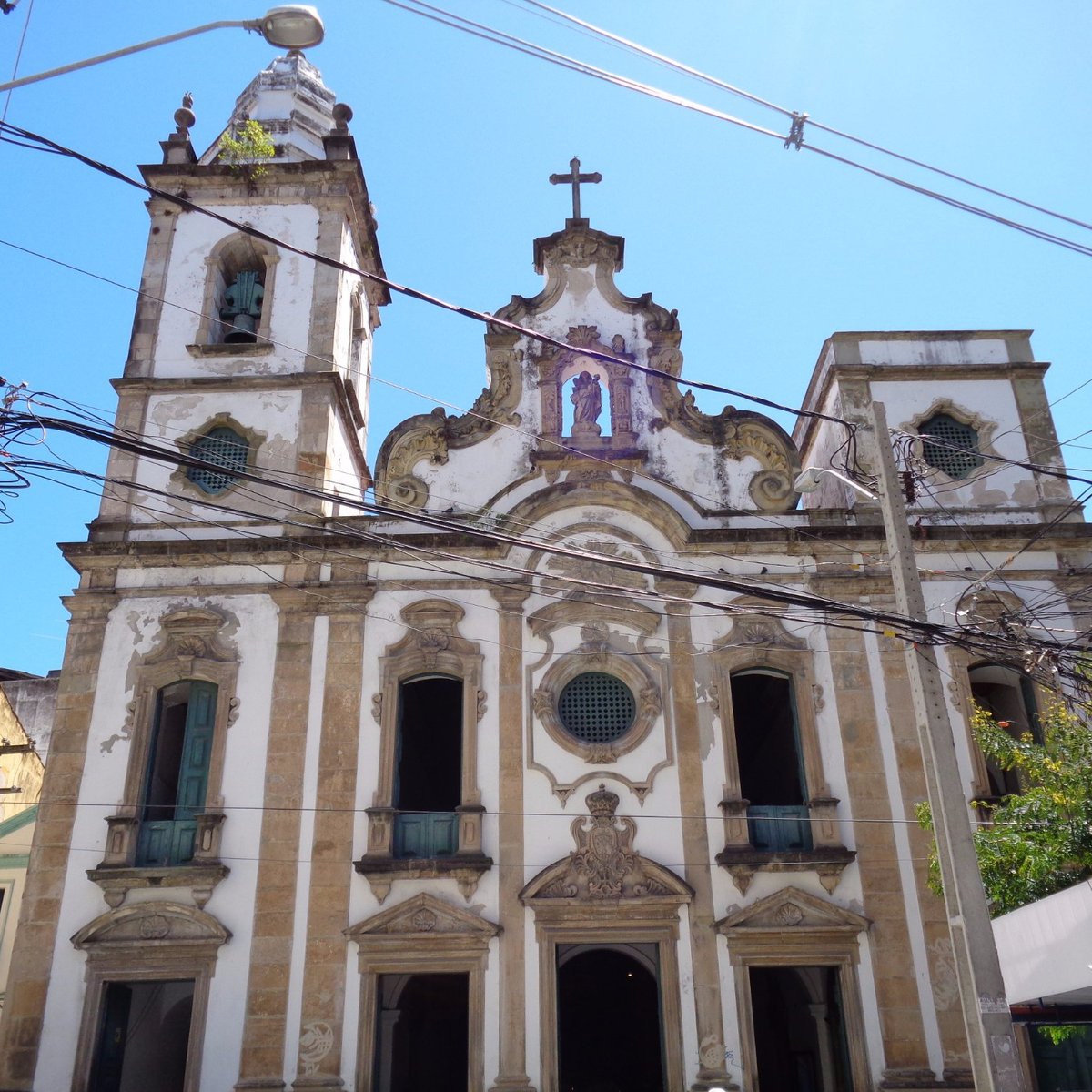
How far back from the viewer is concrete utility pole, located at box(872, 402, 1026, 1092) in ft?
30.0

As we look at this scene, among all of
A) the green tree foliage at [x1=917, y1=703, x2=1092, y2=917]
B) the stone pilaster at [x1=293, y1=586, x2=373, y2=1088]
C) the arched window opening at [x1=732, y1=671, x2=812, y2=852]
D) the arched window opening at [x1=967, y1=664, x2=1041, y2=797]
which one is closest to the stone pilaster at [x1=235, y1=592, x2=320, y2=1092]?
the stone pilaster at [x1=293, y1=586, x2=373, y2=1088]

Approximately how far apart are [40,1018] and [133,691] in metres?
4.30

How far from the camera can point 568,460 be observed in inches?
712

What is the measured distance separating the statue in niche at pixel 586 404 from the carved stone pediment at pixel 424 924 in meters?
7.46

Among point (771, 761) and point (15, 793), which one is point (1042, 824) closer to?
point (771, 761)

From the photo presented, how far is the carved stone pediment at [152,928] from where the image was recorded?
14922 mm

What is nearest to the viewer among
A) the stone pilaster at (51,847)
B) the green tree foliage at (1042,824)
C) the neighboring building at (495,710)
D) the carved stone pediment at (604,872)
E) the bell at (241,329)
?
the green tree foliage at (1042,824)

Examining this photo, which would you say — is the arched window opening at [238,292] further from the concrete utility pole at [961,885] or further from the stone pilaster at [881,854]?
the concrete utility pole at [961,885]

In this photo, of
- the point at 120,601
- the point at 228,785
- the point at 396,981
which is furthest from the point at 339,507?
the point at 396,981

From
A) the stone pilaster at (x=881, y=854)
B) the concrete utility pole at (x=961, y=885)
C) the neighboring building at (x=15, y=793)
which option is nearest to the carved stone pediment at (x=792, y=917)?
the stone pilaster at (x=881, y=854)

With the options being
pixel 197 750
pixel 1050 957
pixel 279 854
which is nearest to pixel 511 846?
pixel 279 854

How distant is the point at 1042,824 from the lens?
38.8 ft

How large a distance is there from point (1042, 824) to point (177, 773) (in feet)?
39.4

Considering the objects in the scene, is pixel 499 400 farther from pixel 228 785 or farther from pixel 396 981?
pixel 396 981
